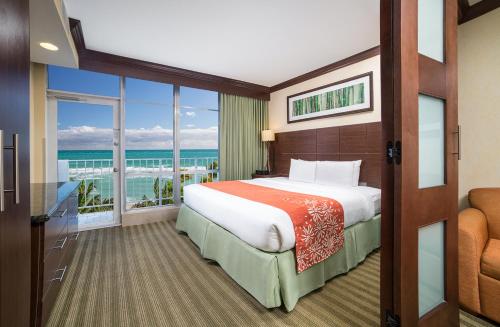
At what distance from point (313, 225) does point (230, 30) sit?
245 cm

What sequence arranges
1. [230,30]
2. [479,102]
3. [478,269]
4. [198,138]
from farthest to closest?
[198,138] < [230,30] < [479,102] < [478,269]

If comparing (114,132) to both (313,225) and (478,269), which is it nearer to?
(313,225)

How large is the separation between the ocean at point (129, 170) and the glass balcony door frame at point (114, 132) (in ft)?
0.33

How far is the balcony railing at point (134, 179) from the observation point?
12.2 feet

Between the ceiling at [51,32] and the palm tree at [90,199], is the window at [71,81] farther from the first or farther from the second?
the palm tree at [90,199]

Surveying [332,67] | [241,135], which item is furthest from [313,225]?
[241,135]

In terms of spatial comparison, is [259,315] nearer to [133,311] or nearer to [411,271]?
[133,311]

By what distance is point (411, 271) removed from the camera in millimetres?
1134

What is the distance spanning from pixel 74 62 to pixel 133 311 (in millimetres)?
2996

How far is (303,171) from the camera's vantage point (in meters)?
3.89

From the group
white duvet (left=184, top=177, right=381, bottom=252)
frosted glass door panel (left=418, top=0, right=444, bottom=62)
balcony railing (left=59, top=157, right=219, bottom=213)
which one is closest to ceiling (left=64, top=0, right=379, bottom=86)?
frosted glass door panel (left=418, top=0, right=444, bottom=62)

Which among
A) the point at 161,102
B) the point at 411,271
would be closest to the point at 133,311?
the point at 411,271

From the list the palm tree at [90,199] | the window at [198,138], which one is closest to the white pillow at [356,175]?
the window at [198,138]

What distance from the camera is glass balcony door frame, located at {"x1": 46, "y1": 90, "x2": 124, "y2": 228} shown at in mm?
3250
